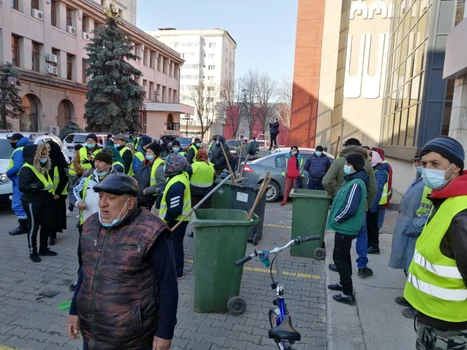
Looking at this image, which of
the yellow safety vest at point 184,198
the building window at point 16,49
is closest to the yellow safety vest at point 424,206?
the yellow safety vest at point 184,198

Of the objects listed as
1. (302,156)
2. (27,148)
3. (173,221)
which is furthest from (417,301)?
(302,156)

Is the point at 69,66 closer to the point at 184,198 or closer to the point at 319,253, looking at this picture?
the point at 184,198

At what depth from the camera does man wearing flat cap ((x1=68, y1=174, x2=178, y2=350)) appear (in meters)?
1.94

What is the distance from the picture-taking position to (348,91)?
1944 centimetres

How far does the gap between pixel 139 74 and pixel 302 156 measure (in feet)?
70.8

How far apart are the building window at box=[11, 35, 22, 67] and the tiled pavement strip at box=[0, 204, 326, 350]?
986 inches

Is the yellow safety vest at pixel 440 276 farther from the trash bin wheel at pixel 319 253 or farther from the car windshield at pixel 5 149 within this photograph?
the car windshield at pixel 5 149

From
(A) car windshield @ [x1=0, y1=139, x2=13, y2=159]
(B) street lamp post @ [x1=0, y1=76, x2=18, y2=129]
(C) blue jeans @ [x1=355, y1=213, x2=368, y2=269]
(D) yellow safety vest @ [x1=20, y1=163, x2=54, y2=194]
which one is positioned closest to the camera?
(C) blue jeans @ [x1=355, y1=213, x2=368, y2=269]

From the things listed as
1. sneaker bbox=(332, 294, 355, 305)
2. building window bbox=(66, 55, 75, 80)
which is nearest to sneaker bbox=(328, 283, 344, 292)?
sneaker bbox=(332, 294, 355, 305)

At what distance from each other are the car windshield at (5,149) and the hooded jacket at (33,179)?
423 centimetres

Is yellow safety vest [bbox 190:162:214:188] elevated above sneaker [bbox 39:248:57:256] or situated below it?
above

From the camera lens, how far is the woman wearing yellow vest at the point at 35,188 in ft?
17.1

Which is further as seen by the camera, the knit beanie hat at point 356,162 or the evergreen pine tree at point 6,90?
the evergreen pine tree at point 6,90

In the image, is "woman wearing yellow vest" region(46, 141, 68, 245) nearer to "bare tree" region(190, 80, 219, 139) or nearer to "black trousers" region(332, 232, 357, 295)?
"black trousers" region(332, 232, 357, 295)
